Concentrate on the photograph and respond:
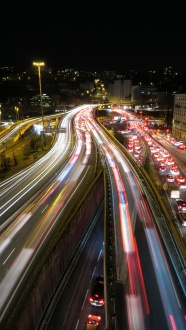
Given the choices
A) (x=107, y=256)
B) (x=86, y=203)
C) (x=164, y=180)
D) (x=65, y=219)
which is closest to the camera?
(x=107, y=256)

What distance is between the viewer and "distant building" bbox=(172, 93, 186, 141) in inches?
2313

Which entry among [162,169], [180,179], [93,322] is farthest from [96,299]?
[162,169]

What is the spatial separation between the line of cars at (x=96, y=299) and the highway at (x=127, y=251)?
335 cm

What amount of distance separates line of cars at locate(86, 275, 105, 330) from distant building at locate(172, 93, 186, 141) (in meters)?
45.9

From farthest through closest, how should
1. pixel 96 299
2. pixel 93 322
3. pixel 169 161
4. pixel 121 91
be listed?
pixel 121 91, pixel 169 161, pixel 96 299, pixel 93 322

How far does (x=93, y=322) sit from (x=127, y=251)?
13.2 feet

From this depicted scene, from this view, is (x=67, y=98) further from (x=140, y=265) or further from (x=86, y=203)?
(x=140, y=265)

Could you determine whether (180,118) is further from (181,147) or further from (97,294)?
(97,294)

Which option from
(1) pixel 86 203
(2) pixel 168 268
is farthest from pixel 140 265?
(1) pixel 86 203

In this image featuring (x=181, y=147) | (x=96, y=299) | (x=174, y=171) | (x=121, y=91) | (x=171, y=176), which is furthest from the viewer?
(x=121, y=91)

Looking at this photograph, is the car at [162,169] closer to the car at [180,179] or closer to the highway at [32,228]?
the car at [180,179]

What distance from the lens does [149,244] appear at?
1673cm

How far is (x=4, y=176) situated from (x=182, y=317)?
2138cm

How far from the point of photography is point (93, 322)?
1491 centimetres
